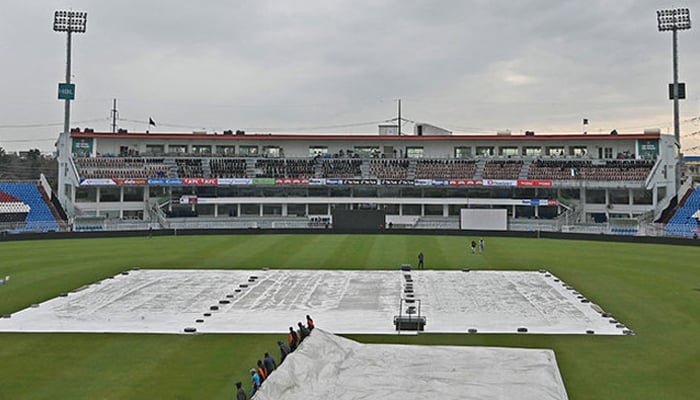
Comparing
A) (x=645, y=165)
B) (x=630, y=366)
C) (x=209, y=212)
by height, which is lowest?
(x=630, y=366)

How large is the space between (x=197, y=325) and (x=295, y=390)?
9.27m

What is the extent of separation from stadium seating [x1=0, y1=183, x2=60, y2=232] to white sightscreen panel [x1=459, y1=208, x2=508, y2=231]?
41150mm

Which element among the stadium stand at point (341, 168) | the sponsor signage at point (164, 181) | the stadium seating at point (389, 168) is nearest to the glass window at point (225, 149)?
the sponsor signage at point (164, 181)

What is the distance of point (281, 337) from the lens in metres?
20.1

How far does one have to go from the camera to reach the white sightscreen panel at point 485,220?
58.8 metres

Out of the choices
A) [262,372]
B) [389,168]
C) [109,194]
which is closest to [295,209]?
[389,168]

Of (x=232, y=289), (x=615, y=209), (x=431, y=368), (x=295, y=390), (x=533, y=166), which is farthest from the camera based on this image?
(x=533, y=166)

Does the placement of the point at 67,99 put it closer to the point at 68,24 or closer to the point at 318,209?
the point at 68,24

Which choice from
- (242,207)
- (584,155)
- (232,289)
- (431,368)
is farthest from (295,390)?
(584,155)

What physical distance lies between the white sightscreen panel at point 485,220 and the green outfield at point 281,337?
41.3 feet

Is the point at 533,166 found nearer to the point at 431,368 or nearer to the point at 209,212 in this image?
the point at 209,212

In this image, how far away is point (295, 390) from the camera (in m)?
13.7

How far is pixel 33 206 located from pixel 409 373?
61821mm

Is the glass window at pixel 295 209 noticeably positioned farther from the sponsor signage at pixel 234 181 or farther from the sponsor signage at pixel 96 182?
the sponsor signage at pixel 96 182
